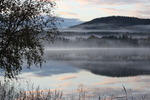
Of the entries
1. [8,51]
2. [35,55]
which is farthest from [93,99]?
[8,51]

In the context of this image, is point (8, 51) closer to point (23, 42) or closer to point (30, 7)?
point (23, 42)

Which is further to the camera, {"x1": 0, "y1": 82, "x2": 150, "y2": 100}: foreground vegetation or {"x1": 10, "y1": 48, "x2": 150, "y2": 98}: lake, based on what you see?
{"x1": 10, "y1": 48, "x2": 150, "y2": 98}: lake

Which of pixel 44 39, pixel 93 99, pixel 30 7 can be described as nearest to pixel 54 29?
pixel 44 39

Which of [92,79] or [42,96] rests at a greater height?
[42,96]

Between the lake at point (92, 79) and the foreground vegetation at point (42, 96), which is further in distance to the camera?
the lake at point (92, 79)

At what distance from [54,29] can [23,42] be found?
325 centimetres

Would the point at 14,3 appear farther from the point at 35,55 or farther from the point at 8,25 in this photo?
the point at 35,55

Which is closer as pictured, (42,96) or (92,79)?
(42,96)

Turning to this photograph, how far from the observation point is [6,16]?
21.4 meters

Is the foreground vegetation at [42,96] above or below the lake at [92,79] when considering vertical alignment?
above

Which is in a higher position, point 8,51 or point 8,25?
point 8,25

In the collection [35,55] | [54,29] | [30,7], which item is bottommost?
[35,55]

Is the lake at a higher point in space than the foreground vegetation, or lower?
lower

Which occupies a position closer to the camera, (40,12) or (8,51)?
(8,51)
